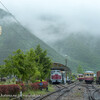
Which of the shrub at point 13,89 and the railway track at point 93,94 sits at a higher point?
the shrub at point 13,89

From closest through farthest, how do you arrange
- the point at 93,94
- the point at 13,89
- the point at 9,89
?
the point at 9,89 < the point at 13,89 < the point at 93,94

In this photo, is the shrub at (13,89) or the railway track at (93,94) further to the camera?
the railway track at (93,94)

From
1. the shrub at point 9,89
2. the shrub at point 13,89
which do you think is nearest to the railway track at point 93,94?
the shrub at point 13,89

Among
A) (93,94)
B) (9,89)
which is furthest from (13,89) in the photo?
(93,94)

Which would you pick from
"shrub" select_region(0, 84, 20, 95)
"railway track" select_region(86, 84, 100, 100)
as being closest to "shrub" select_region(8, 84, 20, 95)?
Result: "shrub" select_region(0, 84, 20, 95)

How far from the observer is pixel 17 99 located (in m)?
18.2

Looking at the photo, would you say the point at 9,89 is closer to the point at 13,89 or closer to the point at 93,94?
the point at 13,89

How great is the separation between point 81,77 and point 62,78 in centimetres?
3347

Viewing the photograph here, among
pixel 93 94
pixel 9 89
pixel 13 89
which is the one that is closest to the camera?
pixel 9 89

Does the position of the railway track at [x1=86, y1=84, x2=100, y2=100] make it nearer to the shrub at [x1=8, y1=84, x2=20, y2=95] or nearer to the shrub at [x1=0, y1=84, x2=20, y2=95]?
the shrub at [x1=8, y1=84, x2=20, y2=95]

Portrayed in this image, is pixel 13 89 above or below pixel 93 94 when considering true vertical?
above

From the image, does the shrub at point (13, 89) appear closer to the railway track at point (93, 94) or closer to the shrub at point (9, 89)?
the shrub at point (9, 89)

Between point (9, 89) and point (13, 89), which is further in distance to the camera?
point (13, 89)

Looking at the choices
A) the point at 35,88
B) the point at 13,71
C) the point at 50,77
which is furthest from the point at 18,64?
the point at 50,77
